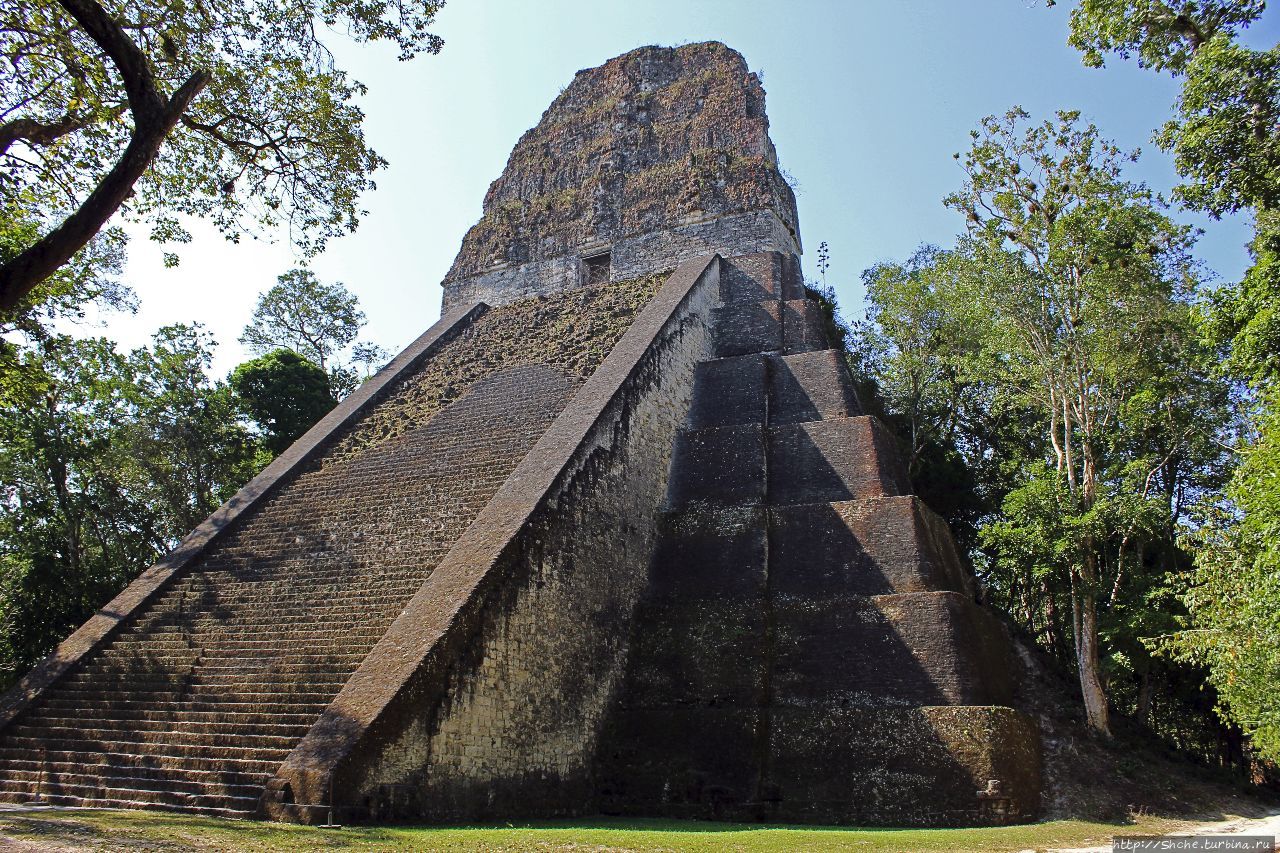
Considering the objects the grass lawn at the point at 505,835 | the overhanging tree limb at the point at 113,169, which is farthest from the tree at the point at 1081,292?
the overhanging tree limb at the point at 113,169

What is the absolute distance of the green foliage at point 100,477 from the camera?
13664 millimetres

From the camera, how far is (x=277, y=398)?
1780 centimetres

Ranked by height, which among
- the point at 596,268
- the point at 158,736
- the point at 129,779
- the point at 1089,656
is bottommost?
the point at 129,779

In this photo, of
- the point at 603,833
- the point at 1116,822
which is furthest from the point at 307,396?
the point at 1116,822

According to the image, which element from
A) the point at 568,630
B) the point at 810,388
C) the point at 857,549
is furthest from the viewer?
the point at 810,388

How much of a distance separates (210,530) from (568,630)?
197 inches

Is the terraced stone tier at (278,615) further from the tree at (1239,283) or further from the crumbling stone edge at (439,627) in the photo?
the tree at (1239,283)

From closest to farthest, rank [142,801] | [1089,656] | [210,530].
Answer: [142,801], [1089,656], [210,530]

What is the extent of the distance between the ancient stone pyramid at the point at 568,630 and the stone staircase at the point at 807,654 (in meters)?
0.03

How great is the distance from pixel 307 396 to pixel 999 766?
14.8 meters

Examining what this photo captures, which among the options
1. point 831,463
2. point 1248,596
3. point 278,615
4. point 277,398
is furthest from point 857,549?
point 277,398

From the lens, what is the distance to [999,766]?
7512mm

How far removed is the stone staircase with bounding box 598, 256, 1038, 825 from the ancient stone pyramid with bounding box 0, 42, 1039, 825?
0.03 meters

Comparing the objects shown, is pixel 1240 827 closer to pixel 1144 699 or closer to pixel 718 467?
pixel 1144 699
